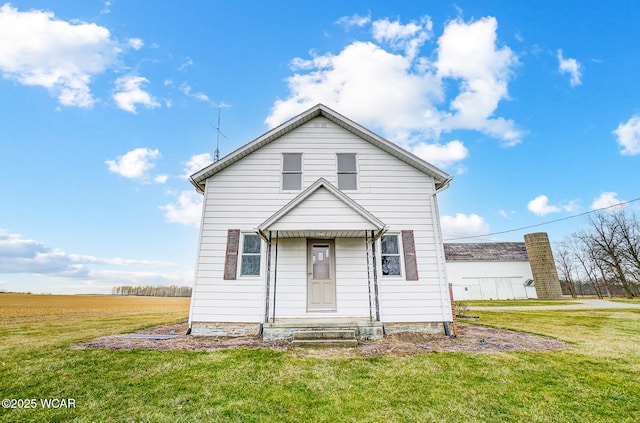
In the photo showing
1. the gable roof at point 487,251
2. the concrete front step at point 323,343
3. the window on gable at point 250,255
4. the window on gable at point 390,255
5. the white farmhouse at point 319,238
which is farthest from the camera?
the gable roof at point 487,251

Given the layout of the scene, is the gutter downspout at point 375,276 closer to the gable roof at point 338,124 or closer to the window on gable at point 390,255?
the window on gable at point 390,255

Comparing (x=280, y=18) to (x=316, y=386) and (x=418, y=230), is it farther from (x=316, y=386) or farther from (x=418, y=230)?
(x=316, y=386)

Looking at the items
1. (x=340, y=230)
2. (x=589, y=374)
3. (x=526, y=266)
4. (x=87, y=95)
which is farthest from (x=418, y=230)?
(x=526, y=266)

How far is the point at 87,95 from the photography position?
1286 centimetres

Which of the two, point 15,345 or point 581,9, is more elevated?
point 581,9

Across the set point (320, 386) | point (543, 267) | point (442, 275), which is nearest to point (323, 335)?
point (320, 386)

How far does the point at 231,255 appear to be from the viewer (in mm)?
9055

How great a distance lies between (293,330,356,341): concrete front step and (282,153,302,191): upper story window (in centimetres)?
473

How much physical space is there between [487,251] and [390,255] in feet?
101

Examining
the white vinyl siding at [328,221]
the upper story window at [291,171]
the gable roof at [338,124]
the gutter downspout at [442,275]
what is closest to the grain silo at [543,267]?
the gable roof at [338,124]

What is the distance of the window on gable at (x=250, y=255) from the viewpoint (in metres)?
9.05

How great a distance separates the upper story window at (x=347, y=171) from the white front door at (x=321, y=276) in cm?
212

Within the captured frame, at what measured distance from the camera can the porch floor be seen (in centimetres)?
777

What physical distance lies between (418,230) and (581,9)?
39.0 feet
